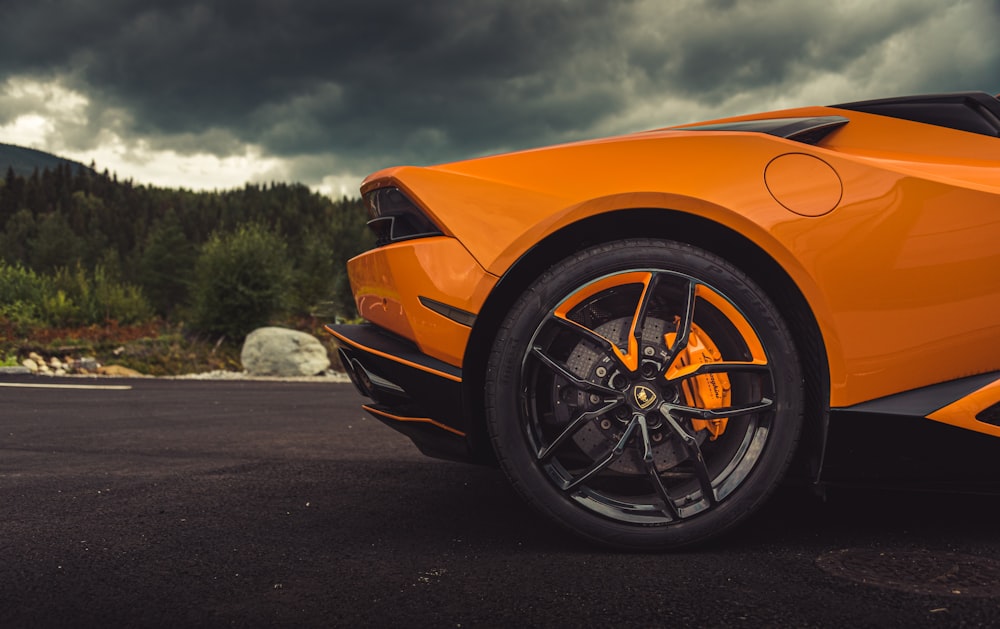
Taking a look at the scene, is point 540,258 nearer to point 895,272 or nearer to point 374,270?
point 374,270

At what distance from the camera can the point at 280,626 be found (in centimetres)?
135

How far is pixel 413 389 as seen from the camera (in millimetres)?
1929

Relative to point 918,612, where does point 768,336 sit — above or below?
above

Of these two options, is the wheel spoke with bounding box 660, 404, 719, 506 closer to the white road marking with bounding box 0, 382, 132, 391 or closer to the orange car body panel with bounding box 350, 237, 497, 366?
the orange car body panel with bounding box 350, 237, 497, 366

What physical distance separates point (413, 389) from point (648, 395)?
0.67 metres

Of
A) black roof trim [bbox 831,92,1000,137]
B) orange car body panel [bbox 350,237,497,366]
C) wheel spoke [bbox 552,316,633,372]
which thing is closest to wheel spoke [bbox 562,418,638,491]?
wheel spoke [bbox 552,316,633,372]

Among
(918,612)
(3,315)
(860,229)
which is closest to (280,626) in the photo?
(918,612)

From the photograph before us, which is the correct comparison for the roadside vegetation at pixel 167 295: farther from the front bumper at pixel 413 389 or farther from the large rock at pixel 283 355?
the front bumper at pixel 413 389

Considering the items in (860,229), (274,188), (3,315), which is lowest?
(3,315)

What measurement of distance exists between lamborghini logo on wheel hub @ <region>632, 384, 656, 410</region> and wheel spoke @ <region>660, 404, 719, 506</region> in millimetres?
36

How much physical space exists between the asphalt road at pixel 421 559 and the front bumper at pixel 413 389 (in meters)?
0.31

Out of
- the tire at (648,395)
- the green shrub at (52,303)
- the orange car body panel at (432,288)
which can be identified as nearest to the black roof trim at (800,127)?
the tire at (648,395)

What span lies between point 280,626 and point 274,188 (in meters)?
117

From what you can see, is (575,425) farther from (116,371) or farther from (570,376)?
(116,371)
